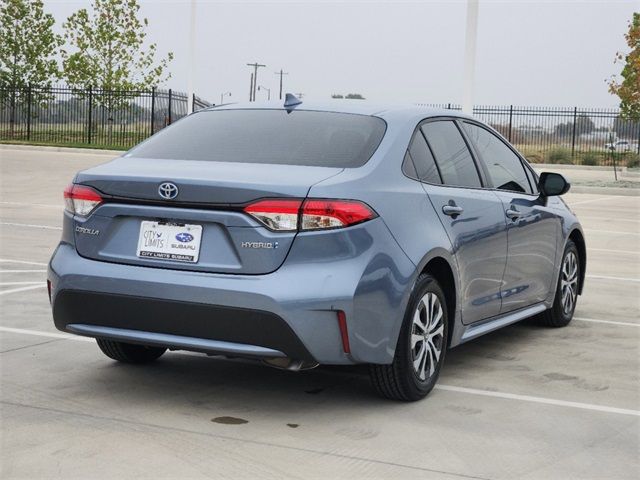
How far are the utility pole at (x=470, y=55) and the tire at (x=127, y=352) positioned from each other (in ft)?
43.5

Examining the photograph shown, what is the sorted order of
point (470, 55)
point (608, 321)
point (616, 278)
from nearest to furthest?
point (608, 321) < point (616, 278) < point (470, 55)

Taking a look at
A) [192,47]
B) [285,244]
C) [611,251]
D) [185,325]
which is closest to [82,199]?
[185,325]

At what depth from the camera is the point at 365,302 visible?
5.11m

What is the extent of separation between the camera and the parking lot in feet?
15.0

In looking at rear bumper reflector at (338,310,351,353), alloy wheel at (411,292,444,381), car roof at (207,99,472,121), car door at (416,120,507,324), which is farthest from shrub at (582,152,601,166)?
rear bumper reflector at (338,310,351,353)

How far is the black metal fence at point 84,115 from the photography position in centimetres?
4222

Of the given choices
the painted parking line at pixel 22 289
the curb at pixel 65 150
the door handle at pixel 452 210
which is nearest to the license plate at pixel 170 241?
the door handle at pixel 452 210

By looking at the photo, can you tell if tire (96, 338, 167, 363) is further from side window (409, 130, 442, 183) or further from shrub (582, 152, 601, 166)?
shrub (582, 152, 601, 166)

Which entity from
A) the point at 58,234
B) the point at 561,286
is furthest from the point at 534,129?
the point at 561,286

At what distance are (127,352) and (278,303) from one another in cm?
171

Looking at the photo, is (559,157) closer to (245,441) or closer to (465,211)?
(465,211)

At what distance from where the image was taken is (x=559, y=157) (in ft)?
140

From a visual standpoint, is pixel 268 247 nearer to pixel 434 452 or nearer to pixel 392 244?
pixel 392 244

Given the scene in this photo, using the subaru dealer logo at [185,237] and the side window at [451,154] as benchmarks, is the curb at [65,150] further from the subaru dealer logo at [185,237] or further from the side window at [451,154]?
the subaru dealer logo at [185,237]
